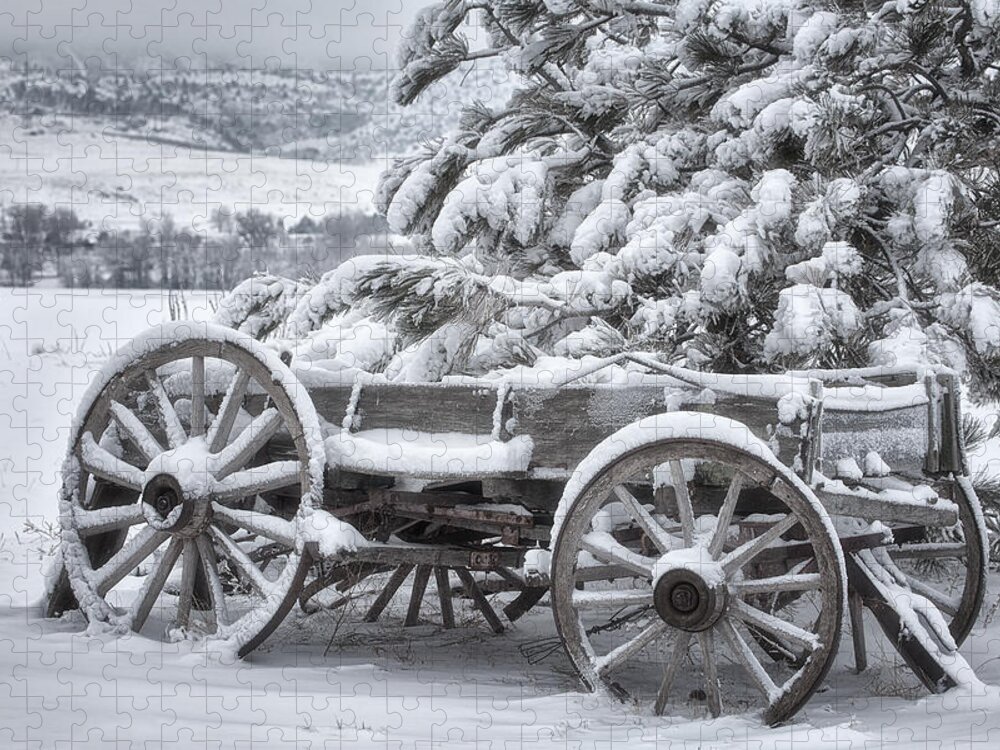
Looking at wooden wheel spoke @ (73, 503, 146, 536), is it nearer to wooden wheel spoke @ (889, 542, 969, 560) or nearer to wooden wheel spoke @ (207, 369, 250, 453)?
wooden wheel spoke @ (207, 369, 250, 453)

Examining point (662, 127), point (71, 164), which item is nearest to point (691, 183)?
point (662, 127)

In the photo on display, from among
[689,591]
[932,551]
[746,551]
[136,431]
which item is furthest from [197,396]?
[932,551]

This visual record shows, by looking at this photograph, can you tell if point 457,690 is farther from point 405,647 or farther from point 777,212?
point 777,212

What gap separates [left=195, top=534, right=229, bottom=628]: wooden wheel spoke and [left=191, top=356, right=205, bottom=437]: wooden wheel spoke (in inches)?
16.0

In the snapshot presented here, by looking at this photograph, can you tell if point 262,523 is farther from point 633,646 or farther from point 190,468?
point 633,646

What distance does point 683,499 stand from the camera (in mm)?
3520

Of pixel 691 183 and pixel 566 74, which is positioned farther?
pixel 566 74

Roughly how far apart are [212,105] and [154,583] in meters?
1.89

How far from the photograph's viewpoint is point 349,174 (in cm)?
491

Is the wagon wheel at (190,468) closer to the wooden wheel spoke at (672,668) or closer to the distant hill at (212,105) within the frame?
the distant hill at (212,105)

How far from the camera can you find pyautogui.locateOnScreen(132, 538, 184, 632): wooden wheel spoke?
4.17 m

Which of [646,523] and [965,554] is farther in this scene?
[965,554]

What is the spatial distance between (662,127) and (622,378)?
361 cm

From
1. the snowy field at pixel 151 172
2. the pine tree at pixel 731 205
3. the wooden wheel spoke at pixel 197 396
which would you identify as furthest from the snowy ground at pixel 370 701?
the pine tree at pixel 731 205
